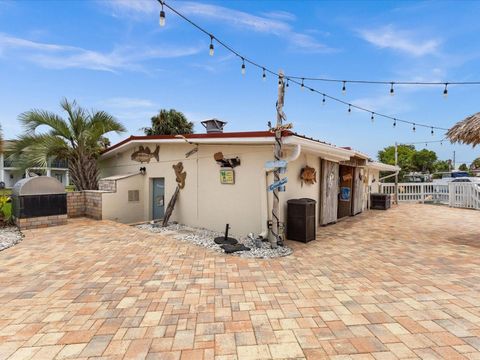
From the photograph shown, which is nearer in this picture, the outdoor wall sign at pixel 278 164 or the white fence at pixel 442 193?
the outdoor wall sign at pixel 278 164

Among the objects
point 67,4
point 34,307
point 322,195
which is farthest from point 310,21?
point 34,307

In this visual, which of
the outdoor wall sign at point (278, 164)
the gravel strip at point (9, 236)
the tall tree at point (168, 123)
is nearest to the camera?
the outdoor wall sign at point (278, 164)

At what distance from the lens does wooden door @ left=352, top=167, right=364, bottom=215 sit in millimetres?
10805

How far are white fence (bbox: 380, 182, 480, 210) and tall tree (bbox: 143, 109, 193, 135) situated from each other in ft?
54.6

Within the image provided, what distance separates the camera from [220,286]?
3.78 metres

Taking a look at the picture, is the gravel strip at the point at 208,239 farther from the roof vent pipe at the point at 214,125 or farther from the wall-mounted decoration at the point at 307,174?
A: the roof vent pipe at the point at 214,125

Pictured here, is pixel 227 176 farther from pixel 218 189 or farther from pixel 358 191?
pixel 358 191

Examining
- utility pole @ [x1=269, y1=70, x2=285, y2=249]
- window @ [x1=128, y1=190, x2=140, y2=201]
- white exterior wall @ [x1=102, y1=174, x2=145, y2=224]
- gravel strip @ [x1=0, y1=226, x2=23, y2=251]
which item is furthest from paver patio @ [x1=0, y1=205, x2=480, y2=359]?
window @ [x1=128, y1=190, x2=140, y2=201]

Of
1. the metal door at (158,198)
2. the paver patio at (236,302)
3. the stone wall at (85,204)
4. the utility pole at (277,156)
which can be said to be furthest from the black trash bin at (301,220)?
the stone wall at (85,204)

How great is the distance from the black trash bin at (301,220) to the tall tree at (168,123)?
17.3m

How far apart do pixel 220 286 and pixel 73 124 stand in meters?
9.87

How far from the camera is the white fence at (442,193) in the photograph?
12281 millimetres

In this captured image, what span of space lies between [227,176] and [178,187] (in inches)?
98.8

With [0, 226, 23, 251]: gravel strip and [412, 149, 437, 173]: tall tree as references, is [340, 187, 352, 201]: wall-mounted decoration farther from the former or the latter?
[412, 149, 437, 173]: tall tree
